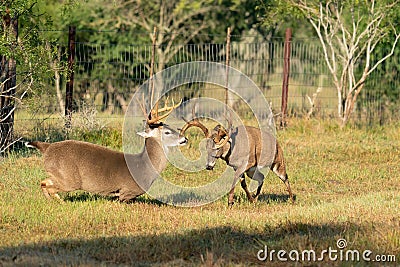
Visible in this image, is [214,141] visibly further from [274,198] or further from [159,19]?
Result: [159,19]

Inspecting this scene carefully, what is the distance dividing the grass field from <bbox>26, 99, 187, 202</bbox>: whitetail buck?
0.21 meters

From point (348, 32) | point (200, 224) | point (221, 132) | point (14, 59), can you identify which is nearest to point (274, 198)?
point (221, 132)

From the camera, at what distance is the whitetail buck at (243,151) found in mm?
10750

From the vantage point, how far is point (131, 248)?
8.07m

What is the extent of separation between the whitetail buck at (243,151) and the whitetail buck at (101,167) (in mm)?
451

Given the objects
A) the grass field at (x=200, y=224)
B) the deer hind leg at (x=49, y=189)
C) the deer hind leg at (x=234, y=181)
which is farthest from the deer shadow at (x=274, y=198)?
the deer hind leg at (x=49, y=189)

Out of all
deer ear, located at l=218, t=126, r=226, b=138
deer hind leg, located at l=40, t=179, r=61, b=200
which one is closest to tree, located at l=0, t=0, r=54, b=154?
deer hind leg, located at l=40, t=179, r=61, b=200

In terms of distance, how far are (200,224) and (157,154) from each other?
70.1 inches

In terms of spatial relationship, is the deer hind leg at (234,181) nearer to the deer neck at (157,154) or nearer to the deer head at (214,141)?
the deer head at (214,141)

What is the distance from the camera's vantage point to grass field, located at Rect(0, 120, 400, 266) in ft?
25.8

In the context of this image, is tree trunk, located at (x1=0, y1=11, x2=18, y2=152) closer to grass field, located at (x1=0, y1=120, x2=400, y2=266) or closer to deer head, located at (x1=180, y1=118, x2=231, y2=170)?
grass field, located at (x1=0, y1=120, x2=400, y2=266)

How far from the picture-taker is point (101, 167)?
10.4 meters

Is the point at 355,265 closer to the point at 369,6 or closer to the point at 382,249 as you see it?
the point at 382,249

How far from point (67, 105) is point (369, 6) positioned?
316 inches
